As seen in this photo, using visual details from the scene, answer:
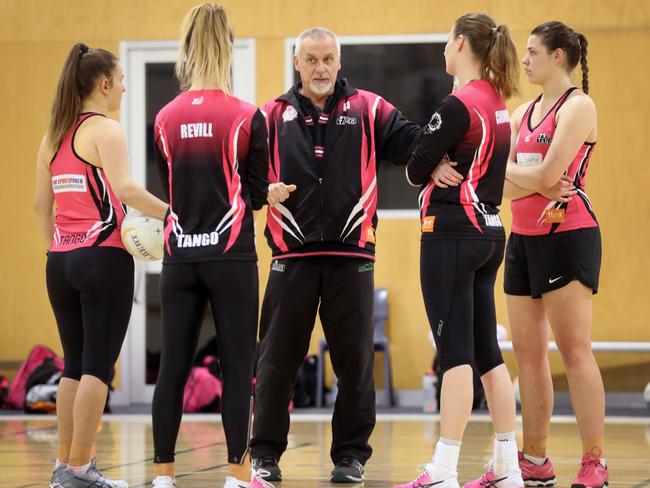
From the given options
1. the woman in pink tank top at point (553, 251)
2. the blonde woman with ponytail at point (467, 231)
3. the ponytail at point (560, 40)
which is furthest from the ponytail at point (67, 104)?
the ponytail at point (560, 40)

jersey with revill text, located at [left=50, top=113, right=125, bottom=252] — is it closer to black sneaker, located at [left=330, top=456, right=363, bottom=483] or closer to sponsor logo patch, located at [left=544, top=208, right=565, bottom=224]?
black sneaker, located at [left=330, top=456, right=363, bottom=483]

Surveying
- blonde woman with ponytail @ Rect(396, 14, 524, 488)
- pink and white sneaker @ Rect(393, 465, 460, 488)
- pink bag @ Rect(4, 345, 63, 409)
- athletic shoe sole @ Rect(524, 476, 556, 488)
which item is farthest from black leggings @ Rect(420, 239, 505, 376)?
pink bag @ Rect(4, 345, 63, 409)

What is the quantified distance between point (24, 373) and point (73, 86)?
520 cm

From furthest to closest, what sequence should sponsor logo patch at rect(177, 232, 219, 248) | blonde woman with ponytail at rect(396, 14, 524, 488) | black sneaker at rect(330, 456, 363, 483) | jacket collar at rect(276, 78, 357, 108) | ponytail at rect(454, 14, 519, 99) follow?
jacket collar at rect(276, 78, 357, 108)
black sneaker at rect(330, 456, 363, 483)
ponytail at rect(454, 14, 519, 99)
blonde woman with ponytail at rect(396, 14, 524, 488)
sponsor logo patch at rect(177, 232, 219, 248)

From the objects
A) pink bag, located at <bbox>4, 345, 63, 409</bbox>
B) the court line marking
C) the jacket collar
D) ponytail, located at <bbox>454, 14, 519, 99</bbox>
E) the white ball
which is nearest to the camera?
ponytail, located at <bbox>454, 14, 519, 99</bbox>

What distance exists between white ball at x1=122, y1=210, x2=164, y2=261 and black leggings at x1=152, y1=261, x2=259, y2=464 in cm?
35

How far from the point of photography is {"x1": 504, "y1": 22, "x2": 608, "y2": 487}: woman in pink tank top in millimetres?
4473

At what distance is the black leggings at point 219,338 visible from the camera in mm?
3955

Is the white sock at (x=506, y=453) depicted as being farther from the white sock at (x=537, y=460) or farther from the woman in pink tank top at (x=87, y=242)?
the woman in pink tank top at (x=87, y=242)

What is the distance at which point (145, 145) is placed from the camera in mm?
9766

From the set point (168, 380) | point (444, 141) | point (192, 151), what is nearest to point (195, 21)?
point (192, 151)

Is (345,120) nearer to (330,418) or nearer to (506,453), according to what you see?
(506,453)

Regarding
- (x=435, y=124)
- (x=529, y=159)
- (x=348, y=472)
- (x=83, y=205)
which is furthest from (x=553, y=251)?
(x=83, y=205)

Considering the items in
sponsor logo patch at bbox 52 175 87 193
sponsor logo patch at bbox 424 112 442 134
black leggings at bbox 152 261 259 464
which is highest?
sponsor logo patch at bbox 424 112 442 134
